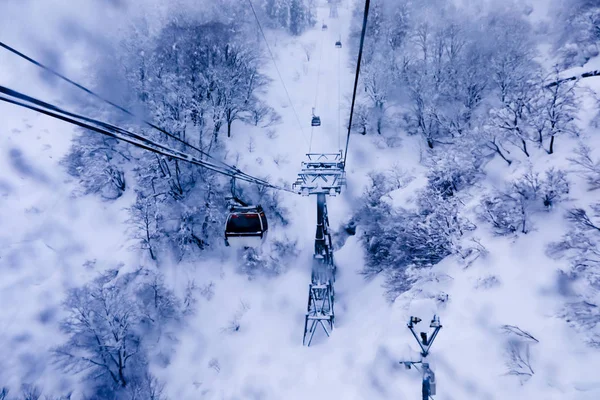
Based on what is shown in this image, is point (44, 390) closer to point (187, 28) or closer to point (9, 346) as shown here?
point (9, 346)

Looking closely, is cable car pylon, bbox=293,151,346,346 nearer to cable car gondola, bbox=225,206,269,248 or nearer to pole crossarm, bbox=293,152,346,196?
pole crossarm, bbox=293,152,346,196

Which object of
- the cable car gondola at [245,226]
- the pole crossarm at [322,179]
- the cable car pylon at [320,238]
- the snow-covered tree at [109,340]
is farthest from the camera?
the snow-covered tree at [109,340]

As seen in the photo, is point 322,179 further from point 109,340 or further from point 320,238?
point 109,340

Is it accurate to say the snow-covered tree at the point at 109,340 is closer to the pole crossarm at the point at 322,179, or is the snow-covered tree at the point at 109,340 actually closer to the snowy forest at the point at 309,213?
the snowy forest at the point at 309,213

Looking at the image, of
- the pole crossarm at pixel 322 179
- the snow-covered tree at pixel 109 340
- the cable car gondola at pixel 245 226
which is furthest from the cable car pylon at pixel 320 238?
the snow-covered tree at pixel 109 340

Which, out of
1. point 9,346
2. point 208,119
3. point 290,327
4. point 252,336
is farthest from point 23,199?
point 290,327
